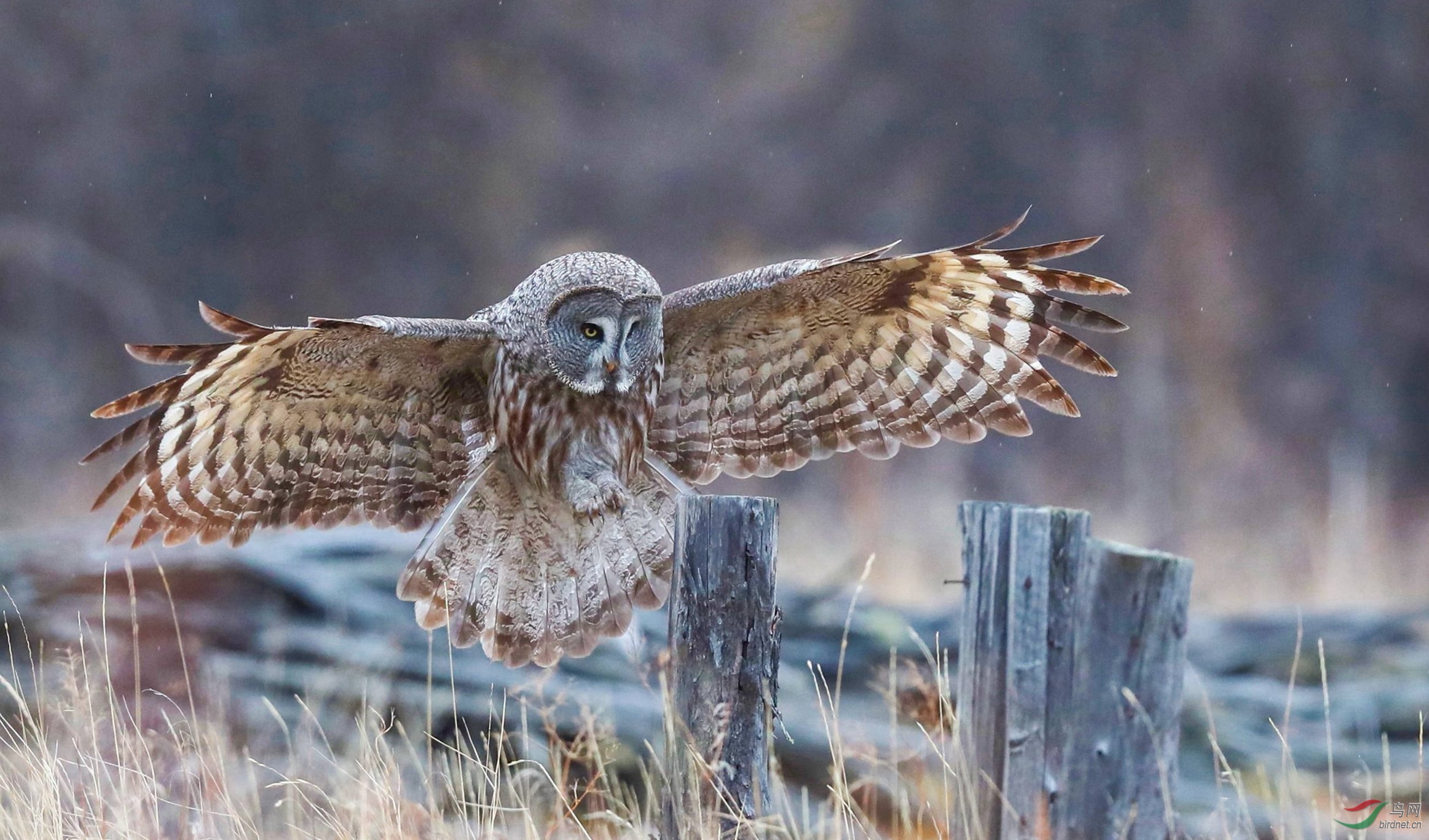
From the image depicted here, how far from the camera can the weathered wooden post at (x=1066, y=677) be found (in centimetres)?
171

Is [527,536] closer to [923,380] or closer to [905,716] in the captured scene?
[923,380]

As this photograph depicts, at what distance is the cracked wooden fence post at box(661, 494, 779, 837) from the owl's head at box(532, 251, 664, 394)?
3.81ft

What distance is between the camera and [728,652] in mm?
2359

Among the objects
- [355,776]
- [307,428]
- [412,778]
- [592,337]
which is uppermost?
[592,337]

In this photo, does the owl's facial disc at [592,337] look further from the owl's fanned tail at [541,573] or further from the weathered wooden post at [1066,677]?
the weathered wooden post at [1066,677]

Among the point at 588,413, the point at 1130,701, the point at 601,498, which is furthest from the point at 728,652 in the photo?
the point at 588,413

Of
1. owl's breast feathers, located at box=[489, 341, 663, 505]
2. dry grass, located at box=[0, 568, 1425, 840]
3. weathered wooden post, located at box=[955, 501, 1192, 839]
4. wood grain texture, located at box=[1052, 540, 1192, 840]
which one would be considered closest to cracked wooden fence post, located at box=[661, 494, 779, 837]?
dry grass, located at box=[0, 568, 1425, 840]

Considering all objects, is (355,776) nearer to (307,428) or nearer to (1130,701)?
(307,428)

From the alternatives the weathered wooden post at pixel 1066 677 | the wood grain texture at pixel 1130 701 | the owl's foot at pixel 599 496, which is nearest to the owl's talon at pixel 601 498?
the owl's foot at pixel 599 496

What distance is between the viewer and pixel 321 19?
1230 cm

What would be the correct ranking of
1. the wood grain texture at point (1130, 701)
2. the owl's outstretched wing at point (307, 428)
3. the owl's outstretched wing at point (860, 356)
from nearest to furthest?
the wood grain texture at point (1130, 701), the owl's outstretched wing at point (307, 428), the owl's outstretched wing at point (860, 356)

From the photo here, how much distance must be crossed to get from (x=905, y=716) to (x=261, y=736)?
2136mm

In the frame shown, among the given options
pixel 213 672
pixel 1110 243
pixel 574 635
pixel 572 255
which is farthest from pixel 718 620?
pixel 1110 243

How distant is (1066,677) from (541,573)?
6.74 ft
